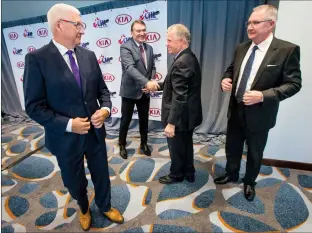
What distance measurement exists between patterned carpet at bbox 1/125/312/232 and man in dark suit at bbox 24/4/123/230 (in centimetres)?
53

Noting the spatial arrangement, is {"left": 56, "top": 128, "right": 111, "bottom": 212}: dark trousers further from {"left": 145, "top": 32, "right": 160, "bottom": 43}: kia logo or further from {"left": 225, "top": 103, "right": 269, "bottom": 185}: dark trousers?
{"left": 145, "top": 32, "right": 160, "bottom": 43}: kia logo

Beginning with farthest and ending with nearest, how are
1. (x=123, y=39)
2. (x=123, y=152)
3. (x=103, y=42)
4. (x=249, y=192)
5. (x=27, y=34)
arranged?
1. (x=27, y=34)
2. (x=103, y=42)
3. (x=123, y=39)
4. (x=123, y=152)
5. (x=249, y=192)

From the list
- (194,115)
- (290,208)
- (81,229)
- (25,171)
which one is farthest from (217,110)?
(25,171)

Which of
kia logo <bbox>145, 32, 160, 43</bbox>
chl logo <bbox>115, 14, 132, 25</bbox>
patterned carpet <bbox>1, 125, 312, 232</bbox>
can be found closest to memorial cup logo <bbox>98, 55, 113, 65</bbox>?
chl logo <bbox>115, 14, 132, 25</bbox>

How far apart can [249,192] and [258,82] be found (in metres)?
1.00

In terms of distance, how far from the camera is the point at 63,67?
48.4 inches

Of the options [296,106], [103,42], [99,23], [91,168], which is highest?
[99,23]

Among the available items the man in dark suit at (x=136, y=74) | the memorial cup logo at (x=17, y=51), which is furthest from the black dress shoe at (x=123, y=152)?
the memorial cup logo at (x=17, y=51)

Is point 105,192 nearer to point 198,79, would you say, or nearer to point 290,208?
point 198,79

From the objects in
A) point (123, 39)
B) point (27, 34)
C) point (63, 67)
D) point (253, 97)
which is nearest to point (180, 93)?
point (253, 97)

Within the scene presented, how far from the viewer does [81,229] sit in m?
1.67

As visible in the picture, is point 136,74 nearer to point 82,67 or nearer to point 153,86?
point 153,86

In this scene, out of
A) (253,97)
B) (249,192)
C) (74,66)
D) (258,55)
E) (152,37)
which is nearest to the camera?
(74,66)

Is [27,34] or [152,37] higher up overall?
[27,34]
